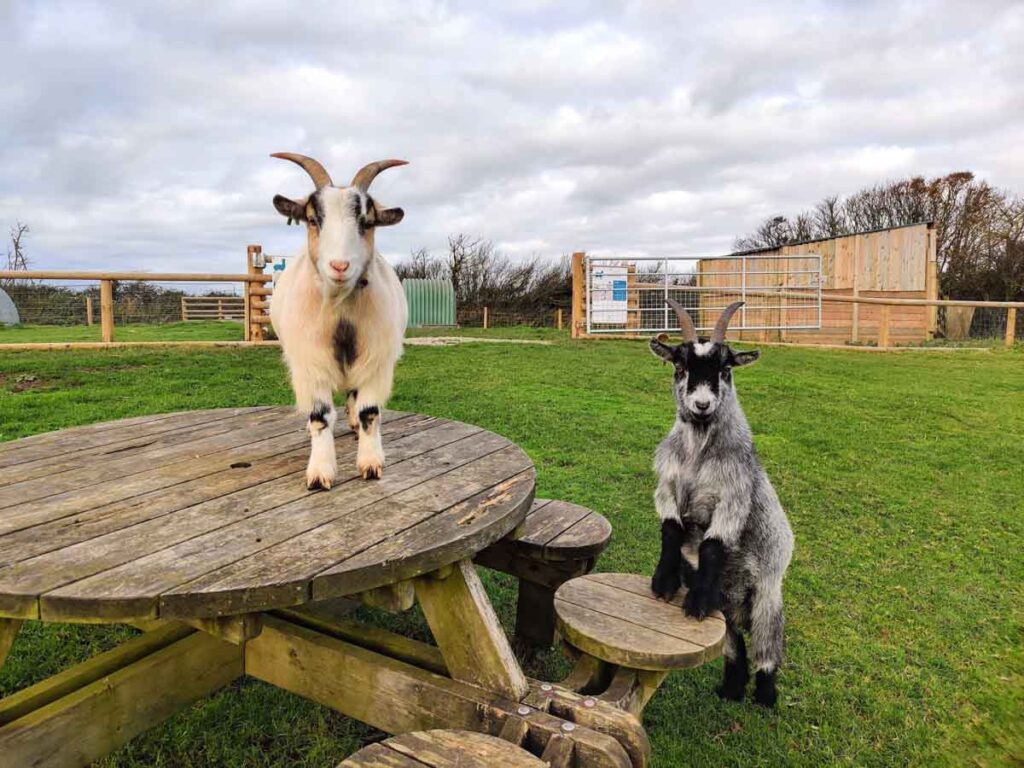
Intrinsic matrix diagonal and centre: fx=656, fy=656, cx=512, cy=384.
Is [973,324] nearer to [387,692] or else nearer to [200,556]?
[387,692]

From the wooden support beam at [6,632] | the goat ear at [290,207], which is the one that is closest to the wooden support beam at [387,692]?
the wooden support beam at [6,632]

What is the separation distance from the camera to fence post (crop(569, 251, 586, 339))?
14.2m

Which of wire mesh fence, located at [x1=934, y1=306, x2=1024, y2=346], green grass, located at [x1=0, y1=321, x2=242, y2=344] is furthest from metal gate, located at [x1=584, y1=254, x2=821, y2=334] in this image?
green grass, located at [x1=0, y1=321, x2=242, y2=344]

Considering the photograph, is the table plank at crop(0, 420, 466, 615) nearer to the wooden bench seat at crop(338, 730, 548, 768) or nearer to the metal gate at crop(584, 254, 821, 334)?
the wooden bench seat at crop(338, 730, 548, 768)

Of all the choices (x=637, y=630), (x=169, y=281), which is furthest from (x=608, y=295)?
(x=637, y=630)

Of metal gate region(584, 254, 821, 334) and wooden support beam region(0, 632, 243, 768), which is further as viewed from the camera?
metal gate region(584, 254, 821, 334)

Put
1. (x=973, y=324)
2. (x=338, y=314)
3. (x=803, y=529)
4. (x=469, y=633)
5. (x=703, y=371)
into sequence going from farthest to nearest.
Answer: (x=973, y=324) → (x=803, y=529) → (x=338, y=314) → (x=703, y=371) → (x=469, y=633)

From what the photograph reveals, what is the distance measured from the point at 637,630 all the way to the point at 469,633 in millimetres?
493

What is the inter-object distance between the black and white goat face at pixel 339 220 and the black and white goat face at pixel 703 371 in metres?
1.03

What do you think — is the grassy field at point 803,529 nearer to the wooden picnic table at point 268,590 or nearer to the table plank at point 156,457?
the wooden picnic table at point 268,590

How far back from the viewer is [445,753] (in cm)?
149

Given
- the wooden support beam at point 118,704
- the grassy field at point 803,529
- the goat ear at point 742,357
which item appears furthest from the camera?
the grassy field at point 803,529

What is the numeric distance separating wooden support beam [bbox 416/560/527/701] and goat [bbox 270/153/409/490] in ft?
2.07

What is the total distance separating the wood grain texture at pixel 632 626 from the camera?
1.81 metres
